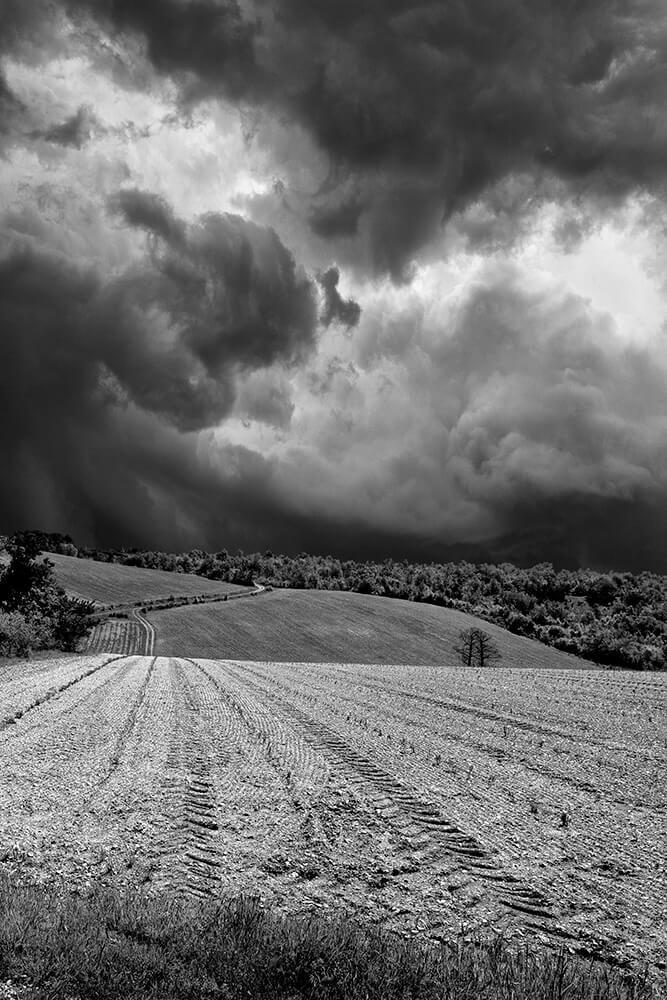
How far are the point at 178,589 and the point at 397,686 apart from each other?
127 metres

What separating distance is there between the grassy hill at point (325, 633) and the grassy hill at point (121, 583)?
1831 cm

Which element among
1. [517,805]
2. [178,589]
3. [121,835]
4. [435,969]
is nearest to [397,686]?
[517,805]

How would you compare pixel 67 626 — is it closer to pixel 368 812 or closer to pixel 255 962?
pixel 368 812

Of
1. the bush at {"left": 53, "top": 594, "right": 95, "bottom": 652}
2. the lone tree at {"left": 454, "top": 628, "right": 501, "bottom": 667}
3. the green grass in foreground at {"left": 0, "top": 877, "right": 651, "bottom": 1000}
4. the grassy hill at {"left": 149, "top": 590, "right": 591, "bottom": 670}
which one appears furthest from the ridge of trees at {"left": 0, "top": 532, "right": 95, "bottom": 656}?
the green grass in foreground at {"left": 0, "top": 877, "right": 651, "bottom": 1000}

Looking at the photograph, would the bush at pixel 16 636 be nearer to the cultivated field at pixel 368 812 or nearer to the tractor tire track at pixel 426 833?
the cultivated field at pixel 368 812

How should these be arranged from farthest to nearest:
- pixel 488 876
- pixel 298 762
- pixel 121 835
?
pixel 298 762 → pixel 121 835 → pixel 488 876

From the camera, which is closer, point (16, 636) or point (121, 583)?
point (16, 636)

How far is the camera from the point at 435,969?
7461 millimetres

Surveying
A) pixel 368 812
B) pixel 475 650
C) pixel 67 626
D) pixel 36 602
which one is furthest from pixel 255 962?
pixel 475 650

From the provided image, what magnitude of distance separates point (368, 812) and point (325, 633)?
11369 cm

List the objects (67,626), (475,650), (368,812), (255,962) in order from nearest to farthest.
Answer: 1. (255,962)
2. (368,812)
3. (67,626)
4. (475,650)

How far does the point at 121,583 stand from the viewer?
6176 inches

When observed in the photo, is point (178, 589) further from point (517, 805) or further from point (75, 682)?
point (517, 805)

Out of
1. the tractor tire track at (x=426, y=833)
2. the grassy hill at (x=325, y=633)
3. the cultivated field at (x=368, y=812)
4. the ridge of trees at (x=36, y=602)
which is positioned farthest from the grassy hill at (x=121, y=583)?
the tractor tire track at (x=426, y=833)
